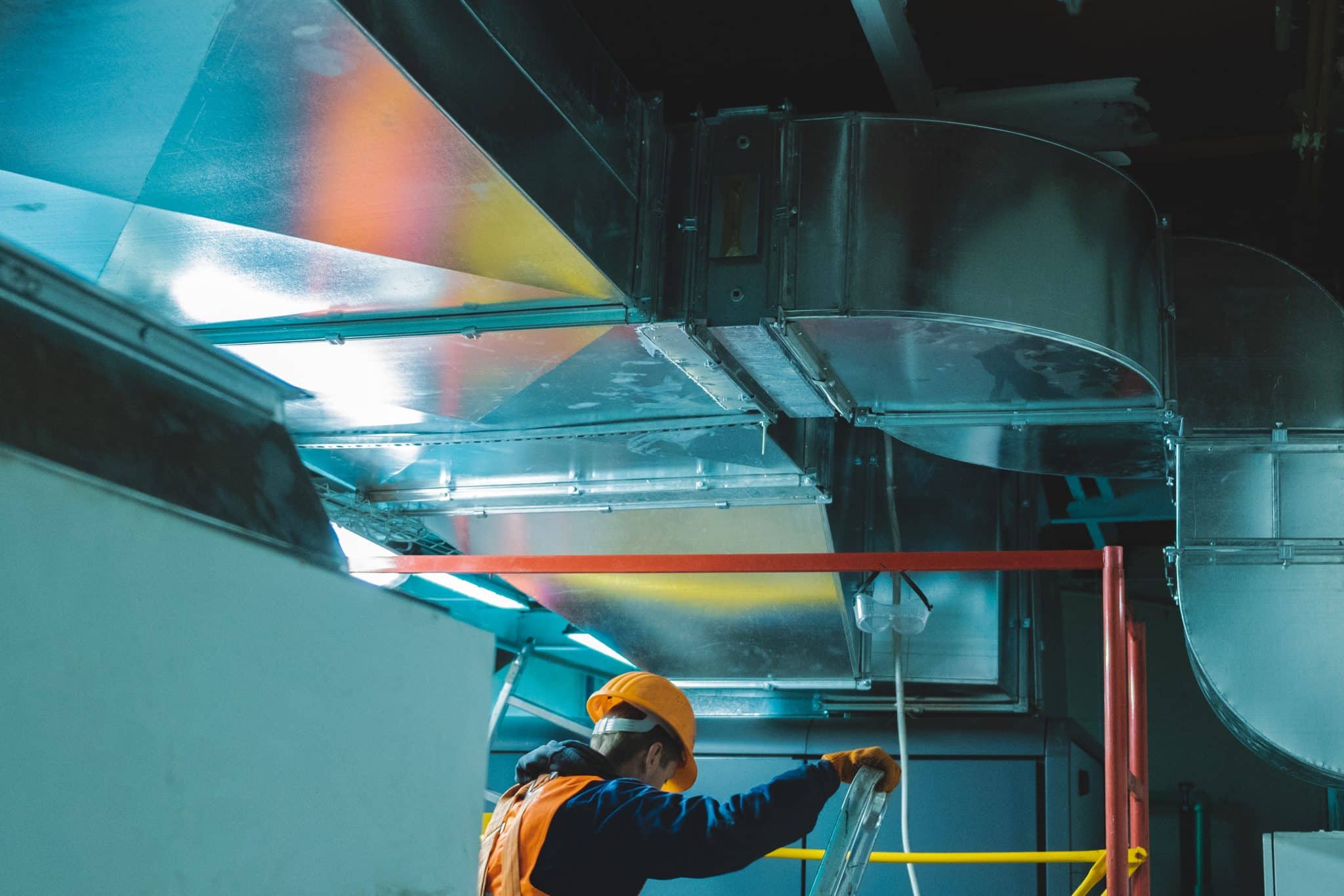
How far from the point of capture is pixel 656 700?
2.87 metres

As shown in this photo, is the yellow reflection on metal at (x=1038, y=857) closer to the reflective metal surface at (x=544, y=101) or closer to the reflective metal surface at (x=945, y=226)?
the reflective metal surface at (x=945, y=226)

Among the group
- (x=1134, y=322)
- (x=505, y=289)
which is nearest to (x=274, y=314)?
(x=505, y=289)

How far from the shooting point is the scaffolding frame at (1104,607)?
113 inches

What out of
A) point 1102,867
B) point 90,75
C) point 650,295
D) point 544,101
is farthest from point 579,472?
point 90,75

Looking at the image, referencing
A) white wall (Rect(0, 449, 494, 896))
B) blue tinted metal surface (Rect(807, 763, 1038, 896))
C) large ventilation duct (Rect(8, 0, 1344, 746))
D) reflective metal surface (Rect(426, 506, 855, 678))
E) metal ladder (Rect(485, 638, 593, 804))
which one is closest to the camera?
white wall (Rect(0, 449, 494, 896))

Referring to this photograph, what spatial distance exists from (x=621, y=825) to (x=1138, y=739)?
1.63 metres

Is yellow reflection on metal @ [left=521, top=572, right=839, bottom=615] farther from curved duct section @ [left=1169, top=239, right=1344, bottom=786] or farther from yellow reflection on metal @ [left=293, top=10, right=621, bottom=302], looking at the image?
yellow reflection on metal @ [left=293, top=10, right=621, bottom=302]

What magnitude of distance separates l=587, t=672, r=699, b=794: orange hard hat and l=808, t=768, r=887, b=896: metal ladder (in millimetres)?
420

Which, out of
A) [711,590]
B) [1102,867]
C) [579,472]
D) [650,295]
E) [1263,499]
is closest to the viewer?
[650,295]

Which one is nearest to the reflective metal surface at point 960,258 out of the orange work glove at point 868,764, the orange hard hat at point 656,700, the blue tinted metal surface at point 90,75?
the orange hard hat at point 656,700

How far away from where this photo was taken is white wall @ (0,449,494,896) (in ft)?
2.72

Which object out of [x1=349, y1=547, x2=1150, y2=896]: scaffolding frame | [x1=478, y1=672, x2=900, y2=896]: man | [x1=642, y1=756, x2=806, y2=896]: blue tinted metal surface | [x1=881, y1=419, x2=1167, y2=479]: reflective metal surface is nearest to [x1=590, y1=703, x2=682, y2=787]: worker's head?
[x1=478, y1=672, x2=900, y2=896]: man

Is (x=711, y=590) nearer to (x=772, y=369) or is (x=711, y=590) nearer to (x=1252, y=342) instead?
(x=772, y=369)

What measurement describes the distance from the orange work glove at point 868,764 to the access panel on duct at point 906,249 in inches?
38.6
